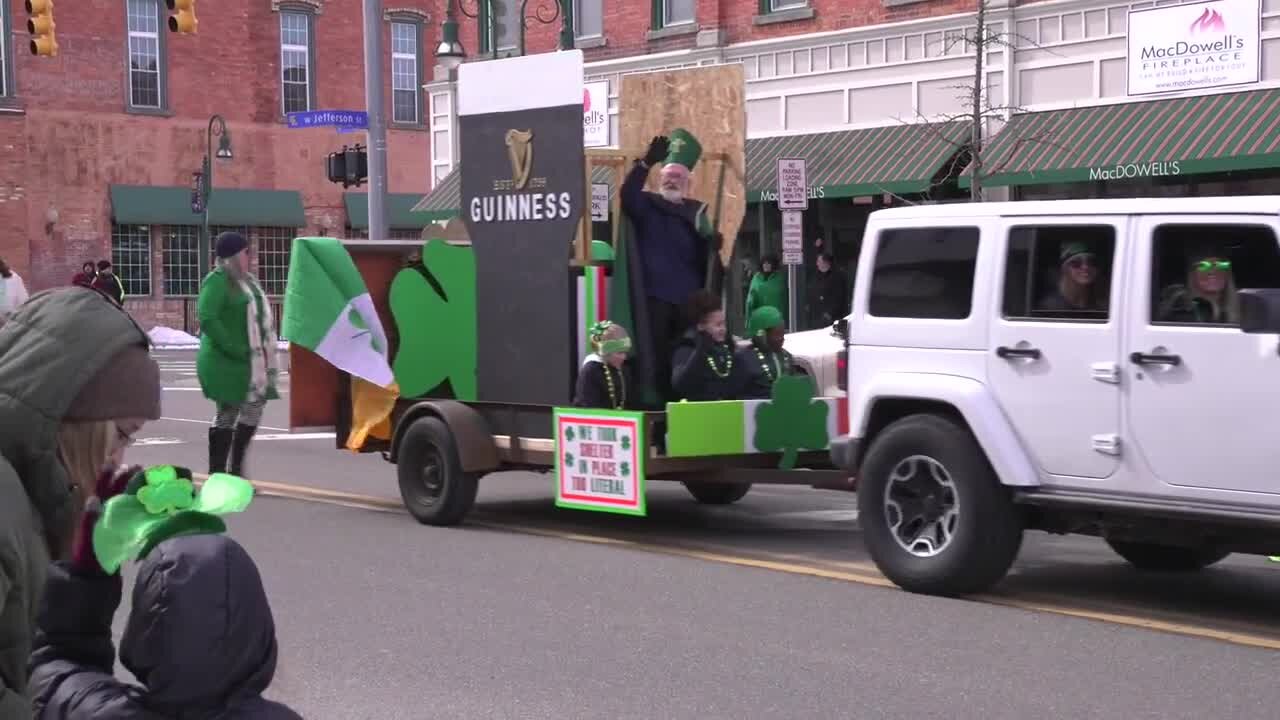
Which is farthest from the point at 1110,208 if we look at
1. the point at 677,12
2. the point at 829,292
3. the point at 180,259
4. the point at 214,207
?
the point at 180,259

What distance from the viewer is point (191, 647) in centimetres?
274

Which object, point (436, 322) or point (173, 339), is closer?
point (436, 322)

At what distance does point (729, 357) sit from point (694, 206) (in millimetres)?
1141

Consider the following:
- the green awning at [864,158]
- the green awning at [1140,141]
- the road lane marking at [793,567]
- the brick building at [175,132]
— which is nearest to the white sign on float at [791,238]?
the green awning at [864,158]

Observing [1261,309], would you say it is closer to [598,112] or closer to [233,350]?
[233,350]

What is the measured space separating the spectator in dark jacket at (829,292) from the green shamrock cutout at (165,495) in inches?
790

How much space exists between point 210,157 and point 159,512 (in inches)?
1787

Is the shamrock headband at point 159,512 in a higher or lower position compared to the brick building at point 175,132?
lower

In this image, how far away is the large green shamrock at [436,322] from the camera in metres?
11.6

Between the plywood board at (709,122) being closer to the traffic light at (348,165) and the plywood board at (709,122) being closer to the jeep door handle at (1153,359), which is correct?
the jeep door handle at (1153,359)

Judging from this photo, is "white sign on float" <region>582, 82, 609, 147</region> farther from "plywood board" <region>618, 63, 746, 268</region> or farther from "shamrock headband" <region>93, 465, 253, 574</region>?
"shamrock headband" <region>93, 465, 253, 574</region>

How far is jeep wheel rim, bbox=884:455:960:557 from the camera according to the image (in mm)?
8539

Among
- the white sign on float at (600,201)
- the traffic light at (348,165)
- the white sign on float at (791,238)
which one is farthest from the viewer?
the traffic light at (348,165)

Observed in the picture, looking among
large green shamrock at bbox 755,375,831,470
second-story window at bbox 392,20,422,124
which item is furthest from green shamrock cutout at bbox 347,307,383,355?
second-story window at bbox 392,20,422,124
